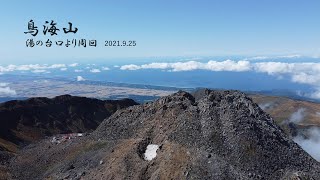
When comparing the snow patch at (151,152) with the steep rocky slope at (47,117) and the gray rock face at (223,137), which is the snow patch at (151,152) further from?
the steep rocky slope at (47,117)

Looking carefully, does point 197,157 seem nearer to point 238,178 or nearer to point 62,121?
point 238,178

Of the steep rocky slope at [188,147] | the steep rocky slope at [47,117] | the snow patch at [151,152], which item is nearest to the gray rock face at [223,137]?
the steep rocky slope at [188,147]

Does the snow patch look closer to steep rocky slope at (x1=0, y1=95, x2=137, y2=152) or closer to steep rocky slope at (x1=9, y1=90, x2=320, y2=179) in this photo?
steep rocky slope at (x1=9, y1=90, x2=320, y2=179)

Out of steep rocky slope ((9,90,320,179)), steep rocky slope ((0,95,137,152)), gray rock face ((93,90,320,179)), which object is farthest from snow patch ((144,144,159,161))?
steep rocky slope ((0,95,137,152))

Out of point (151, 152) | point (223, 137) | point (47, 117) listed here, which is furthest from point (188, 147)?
point (47, 117)

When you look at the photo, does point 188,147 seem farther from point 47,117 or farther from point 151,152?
point 47,117

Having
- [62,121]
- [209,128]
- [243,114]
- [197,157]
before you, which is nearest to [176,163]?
[197,157]
